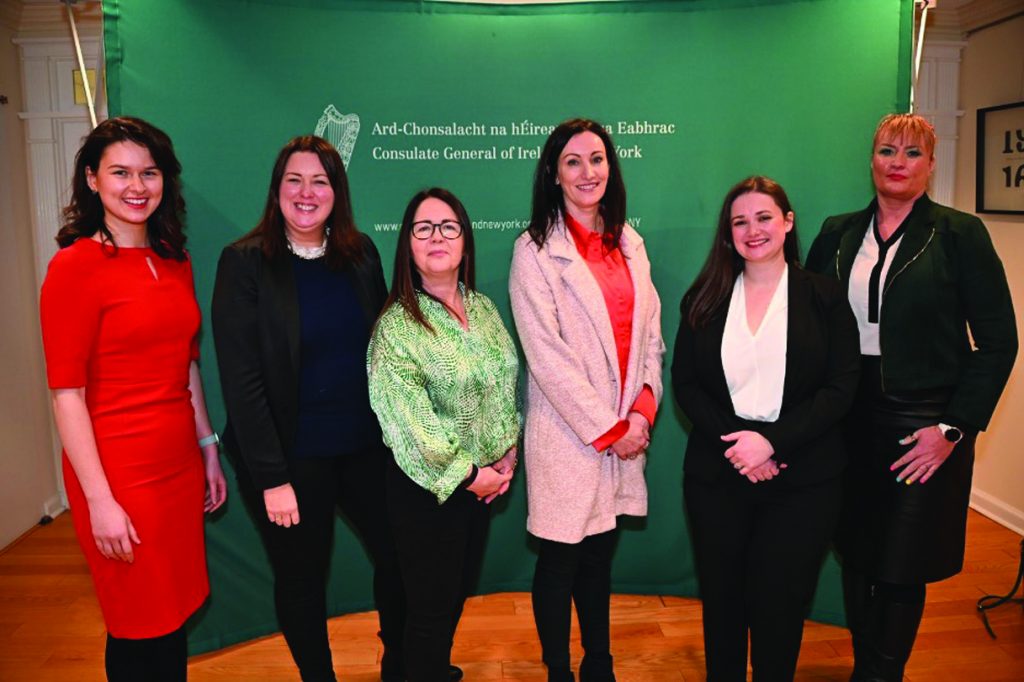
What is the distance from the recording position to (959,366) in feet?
7.25

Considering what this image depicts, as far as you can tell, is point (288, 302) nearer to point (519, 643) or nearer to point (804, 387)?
point (804, 387)

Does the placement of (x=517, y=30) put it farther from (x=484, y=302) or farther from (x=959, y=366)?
(x=959, y=366)

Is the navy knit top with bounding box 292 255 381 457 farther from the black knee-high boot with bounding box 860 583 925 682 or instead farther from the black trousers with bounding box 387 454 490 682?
the black knee-high boot with bounding box 860 583 925 682

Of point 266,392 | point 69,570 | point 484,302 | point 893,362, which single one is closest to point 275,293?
point 266,392

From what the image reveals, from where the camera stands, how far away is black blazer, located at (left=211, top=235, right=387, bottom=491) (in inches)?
77.5

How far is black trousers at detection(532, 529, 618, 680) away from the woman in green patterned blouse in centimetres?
27

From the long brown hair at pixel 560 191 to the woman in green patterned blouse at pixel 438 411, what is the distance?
29 centimetres

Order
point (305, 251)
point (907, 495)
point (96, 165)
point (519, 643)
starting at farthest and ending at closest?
point (519, 643)
point (907, 495)
point (305, 251)
point (96, 165)

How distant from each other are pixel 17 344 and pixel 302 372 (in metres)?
2.68

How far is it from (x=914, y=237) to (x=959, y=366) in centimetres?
38

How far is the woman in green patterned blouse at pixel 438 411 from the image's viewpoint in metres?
1.93

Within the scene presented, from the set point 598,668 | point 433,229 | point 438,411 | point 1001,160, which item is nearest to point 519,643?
point 598,668

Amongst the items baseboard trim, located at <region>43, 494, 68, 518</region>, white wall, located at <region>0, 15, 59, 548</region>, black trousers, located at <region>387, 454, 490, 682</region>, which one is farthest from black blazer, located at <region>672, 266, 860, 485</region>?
baseboard trim, located at <region>43, 494, 68, 518</region>

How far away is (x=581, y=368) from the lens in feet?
7.18
